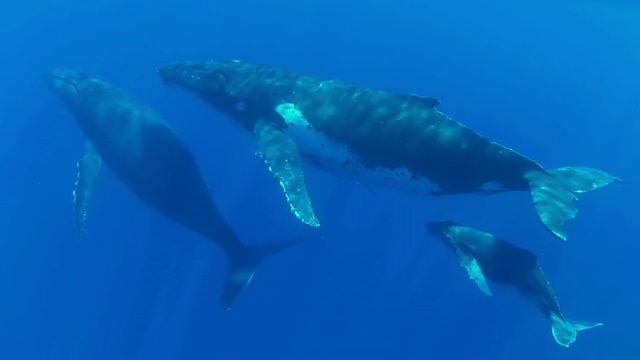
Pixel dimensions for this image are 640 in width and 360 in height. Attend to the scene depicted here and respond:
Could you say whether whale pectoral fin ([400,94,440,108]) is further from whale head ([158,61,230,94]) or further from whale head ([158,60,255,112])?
whale head ([158,61,230,94])

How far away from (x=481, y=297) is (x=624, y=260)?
7802 mm

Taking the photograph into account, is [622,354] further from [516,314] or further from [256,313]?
[256,313]

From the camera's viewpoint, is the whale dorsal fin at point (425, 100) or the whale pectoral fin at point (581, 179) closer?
the whale pectoral fin at point (581, 179)

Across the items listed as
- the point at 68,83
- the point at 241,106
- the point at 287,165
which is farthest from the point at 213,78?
the point at 68,83

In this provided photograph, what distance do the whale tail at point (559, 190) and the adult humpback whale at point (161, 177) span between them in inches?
280

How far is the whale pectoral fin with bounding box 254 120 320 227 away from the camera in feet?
39.1

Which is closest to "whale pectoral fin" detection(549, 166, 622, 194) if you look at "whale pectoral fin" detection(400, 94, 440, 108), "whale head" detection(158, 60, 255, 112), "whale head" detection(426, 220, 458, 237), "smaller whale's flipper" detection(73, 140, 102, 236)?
"whale pectoral fin" detection(400, 94, 440, 108)

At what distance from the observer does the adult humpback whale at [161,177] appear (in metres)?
15.8

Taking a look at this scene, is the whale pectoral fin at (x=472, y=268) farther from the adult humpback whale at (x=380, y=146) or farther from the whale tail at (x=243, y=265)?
the whale tail at (x=243, y=265)

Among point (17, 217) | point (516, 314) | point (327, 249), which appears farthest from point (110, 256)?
point (516, 314)

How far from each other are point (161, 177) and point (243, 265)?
313 centimetres

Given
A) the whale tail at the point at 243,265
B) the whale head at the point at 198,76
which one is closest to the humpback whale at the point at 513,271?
the whale tail at the point at 243,265

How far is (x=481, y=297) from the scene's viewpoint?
18469 mm

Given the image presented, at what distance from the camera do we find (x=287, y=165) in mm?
12602
